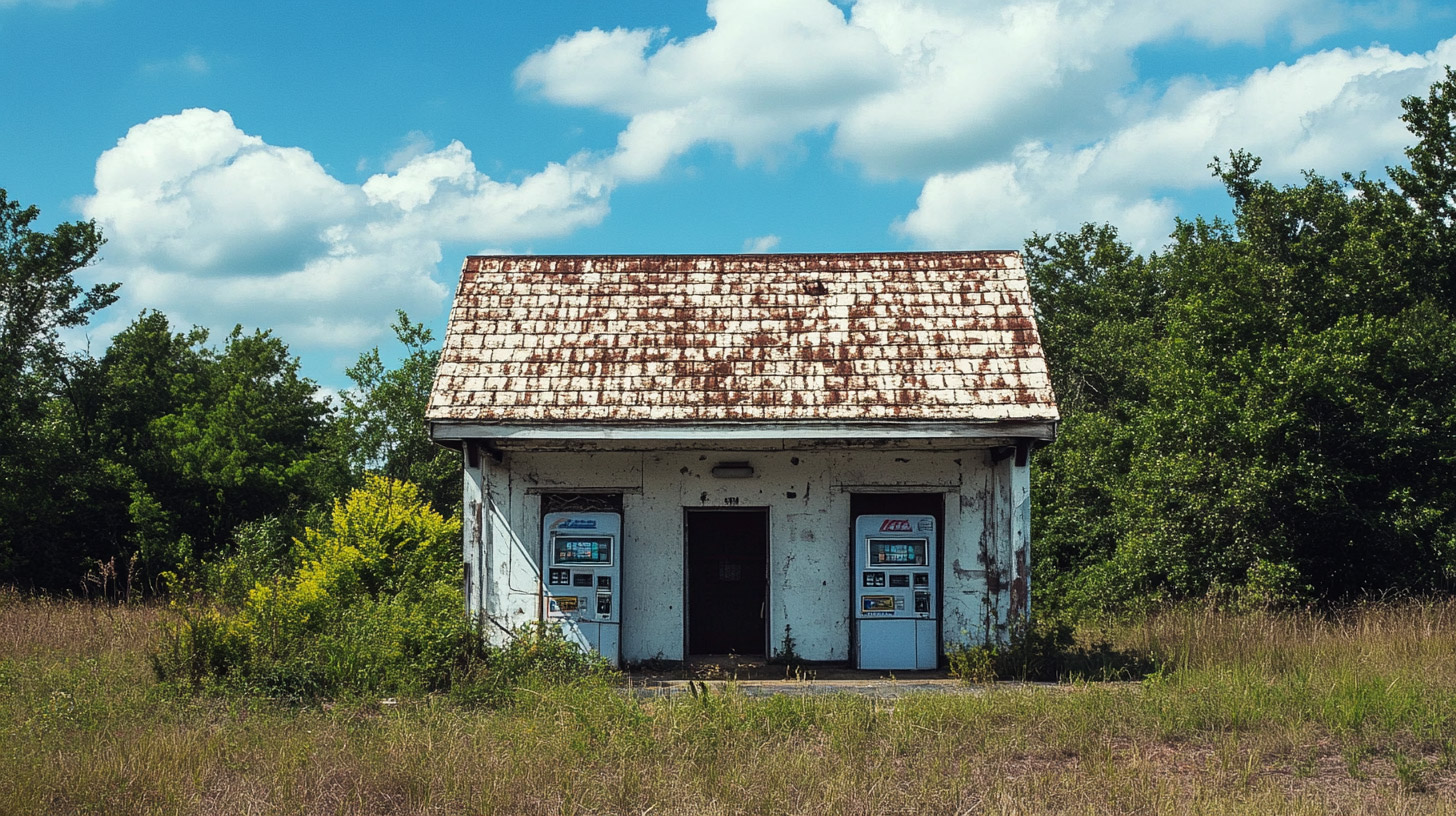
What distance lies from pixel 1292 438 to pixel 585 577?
1138 centimetres

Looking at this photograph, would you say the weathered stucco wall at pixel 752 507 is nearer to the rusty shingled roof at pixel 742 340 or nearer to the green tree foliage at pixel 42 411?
the rusty shingled roof at pixel 742 340

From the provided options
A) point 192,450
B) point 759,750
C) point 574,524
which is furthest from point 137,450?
point 759,750

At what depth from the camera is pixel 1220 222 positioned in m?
29.3

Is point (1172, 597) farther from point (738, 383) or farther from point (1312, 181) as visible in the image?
point (1312, 181)

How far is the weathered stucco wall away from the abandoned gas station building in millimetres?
24

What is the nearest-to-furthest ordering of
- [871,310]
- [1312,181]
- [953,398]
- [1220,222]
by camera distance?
[953,398] < [871,310] < [1312,181] < [1220,222]

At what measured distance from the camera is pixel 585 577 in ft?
41.0

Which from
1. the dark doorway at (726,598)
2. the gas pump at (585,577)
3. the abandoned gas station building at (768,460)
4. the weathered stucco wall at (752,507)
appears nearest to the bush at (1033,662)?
the abandoned gas station building at (768,460)

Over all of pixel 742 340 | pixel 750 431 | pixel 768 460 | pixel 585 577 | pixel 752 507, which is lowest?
pixel 585 577

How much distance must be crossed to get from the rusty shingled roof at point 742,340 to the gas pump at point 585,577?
4.85 ft

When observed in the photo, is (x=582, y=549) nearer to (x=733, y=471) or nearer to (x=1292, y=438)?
(x=733, y=471)

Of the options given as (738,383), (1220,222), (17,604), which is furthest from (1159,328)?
(17,604)

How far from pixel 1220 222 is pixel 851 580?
71.0ft

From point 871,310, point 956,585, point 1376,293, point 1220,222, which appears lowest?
point 956,585
